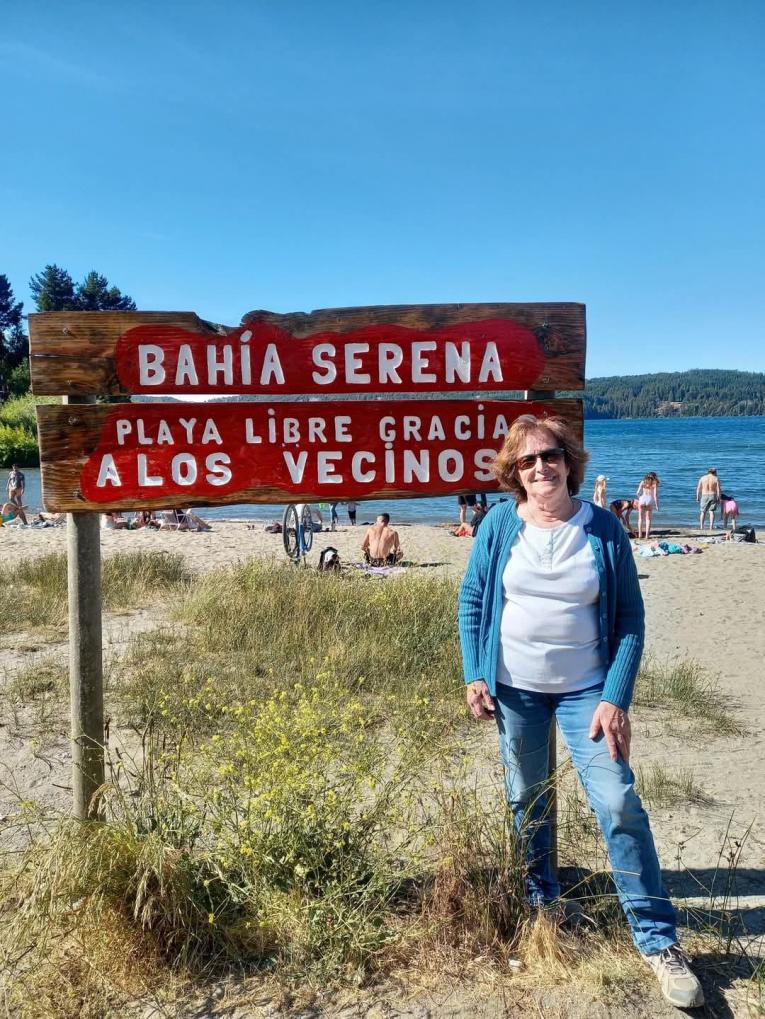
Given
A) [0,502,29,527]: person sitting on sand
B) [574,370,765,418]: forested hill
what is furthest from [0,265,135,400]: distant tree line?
[574,370,765,418]: forested hill

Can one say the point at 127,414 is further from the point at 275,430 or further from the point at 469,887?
the point at 469,887

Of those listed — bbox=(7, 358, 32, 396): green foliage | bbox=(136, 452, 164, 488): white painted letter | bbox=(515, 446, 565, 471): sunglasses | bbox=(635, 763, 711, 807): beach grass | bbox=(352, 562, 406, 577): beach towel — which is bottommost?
bbox=(352, 562, 406, 577): beach towel

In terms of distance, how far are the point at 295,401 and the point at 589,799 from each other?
70.4 inches

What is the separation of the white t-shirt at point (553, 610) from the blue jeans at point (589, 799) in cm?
9

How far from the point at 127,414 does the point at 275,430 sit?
0.56 m

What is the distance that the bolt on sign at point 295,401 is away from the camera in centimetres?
288

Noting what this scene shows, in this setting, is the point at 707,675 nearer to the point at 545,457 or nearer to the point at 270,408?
A: the point at 545,457

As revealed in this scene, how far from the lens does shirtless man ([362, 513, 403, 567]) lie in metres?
12.9

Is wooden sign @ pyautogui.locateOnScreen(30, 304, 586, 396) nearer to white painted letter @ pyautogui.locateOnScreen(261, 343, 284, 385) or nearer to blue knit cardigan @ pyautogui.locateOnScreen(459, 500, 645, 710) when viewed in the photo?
white painted letter @ pyautogui.locateOnScreen(261, 343, 284, 385)

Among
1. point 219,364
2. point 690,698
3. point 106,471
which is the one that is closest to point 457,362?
point 219,364

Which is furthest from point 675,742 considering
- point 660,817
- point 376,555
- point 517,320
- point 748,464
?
point 748,464

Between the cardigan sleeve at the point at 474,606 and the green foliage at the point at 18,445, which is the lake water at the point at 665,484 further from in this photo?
the cardigan sleeve at the point at 474,606

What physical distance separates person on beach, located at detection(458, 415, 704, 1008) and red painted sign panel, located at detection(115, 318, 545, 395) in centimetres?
51

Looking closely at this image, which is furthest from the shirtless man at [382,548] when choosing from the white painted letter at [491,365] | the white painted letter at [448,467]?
the white painted letter at [491,365]
